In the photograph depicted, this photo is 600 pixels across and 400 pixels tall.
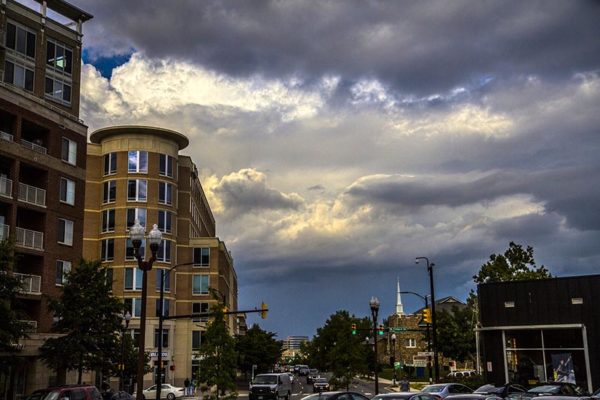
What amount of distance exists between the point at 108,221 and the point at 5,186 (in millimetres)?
35123

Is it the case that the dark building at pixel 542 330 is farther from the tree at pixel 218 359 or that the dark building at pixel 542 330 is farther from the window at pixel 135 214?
the window at pixel 135 214

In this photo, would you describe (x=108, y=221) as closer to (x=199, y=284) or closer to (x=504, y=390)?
(x=199, y=284)

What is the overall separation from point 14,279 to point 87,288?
28.7ft

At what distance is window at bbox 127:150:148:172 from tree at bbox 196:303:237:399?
4424 cm

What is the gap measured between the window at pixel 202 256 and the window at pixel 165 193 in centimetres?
817

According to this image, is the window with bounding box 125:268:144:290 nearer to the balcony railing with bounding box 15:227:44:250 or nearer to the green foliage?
the balcony railing with bounding box 15:227:44:250

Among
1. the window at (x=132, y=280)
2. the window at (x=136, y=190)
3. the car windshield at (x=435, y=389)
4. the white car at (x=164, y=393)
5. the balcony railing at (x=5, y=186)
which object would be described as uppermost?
the window at (x=136, y=190)

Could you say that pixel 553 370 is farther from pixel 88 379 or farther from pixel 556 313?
pixel 88 379

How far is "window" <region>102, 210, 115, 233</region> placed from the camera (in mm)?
75188

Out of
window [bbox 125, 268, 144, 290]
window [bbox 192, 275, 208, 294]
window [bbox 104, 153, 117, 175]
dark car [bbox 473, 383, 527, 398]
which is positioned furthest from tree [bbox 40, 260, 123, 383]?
window [bbox 192, 275, 208, 294]

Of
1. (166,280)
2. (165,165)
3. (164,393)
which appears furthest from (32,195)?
(165,165)

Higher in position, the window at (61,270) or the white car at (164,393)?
the window at (61,270)

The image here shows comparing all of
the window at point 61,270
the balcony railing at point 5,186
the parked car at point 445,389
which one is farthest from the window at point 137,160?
the parked car at point 445,389

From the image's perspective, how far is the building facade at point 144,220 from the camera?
73.9 metres
